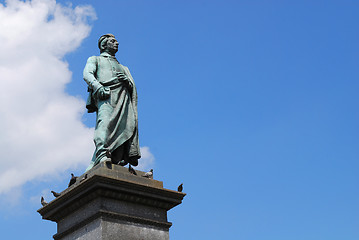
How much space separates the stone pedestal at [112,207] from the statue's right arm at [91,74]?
2211 mm

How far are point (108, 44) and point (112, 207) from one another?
454 centimetres

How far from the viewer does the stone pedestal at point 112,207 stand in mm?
10695

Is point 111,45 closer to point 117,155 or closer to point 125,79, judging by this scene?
point 125,79

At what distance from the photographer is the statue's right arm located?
12517mm

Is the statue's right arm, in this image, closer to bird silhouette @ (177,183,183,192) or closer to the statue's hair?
the statue's hair

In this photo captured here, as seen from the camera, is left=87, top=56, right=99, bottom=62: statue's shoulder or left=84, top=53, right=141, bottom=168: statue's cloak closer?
left=84, top=53, right=141, bottom=168: statue's cloak

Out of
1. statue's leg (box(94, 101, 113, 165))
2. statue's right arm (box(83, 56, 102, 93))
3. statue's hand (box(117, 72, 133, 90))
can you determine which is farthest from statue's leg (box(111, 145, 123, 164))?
statue's hand (box(117, 72, 133, 90))

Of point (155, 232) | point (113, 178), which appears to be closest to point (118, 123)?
point (113, 178)

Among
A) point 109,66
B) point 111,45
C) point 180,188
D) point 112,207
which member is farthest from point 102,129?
point 111,45

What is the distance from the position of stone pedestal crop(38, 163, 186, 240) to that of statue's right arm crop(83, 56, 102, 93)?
2.21 metres

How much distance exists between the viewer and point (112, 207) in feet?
35.7

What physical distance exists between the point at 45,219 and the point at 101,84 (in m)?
3.34

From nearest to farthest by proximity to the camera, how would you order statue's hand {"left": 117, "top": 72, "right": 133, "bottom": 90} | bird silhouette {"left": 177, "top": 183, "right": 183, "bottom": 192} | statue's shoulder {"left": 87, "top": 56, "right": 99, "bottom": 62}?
1. bird silhouette {"left": 177, "top": 183, "right": 183, "bottom": 192}
2. statue's hand {"left": 117, "top": 72, "right": 133, "bottom": 90}
3. statue's shoulder {"left": 87, "top": 56, "right": 99, "bottom": 62}

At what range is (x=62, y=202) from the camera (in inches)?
451
